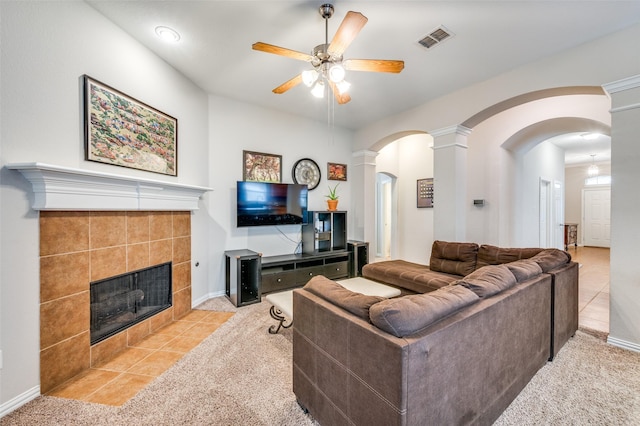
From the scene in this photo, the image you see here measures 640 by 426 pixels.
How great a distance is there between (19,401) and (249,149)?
3366mm

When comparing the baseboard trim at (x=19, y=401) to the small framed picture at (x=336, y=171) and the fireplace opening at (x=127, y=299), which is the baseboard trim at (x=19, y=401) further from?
the small framed picture at (x=336, y=171)

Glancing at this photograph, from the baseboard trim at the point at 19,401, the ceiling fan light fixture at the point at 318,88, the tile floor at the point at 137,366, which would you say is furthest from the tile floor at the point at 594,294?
the baseboard trim at the point at 19,401

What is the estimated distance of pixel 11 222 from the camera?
1.64 m

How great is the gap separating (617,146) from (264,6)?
3.30 metres

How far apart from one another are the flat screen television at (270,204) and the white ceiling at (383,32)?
143cm

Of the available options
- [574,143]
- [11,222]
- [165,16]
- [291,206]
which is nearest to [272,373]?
[11,222]

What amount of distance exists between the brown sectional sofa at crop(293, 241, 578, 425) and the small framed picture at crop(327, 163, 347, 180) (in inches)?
136

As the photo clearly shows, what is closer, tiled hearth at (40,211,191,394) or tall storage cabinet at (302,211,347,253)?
tiled hearth at (40,211,191,394)

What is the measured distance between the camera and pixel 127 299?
8.13 feet

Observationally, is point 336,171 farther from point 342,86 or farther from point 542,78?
point 542,78

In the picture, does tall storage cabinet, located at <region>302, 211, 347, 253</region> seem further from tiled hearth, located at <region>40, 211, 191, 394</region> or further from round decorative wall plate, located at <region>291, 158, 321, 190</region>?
tiled hearth, located at <region>40, 211, 191, 394</region>

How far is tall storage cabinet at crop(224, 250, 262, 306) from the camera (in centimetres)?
341

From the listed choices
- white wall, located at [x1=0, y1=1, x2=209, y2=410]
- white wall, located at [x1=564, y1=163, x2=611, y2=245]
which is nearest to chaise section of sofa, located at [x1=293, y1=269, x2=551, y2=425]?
white wall, located at [x1=0, y1=1, x2=209, y2=410]

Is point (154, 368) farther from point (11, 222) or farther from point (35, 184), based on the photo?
point (35, 184)
